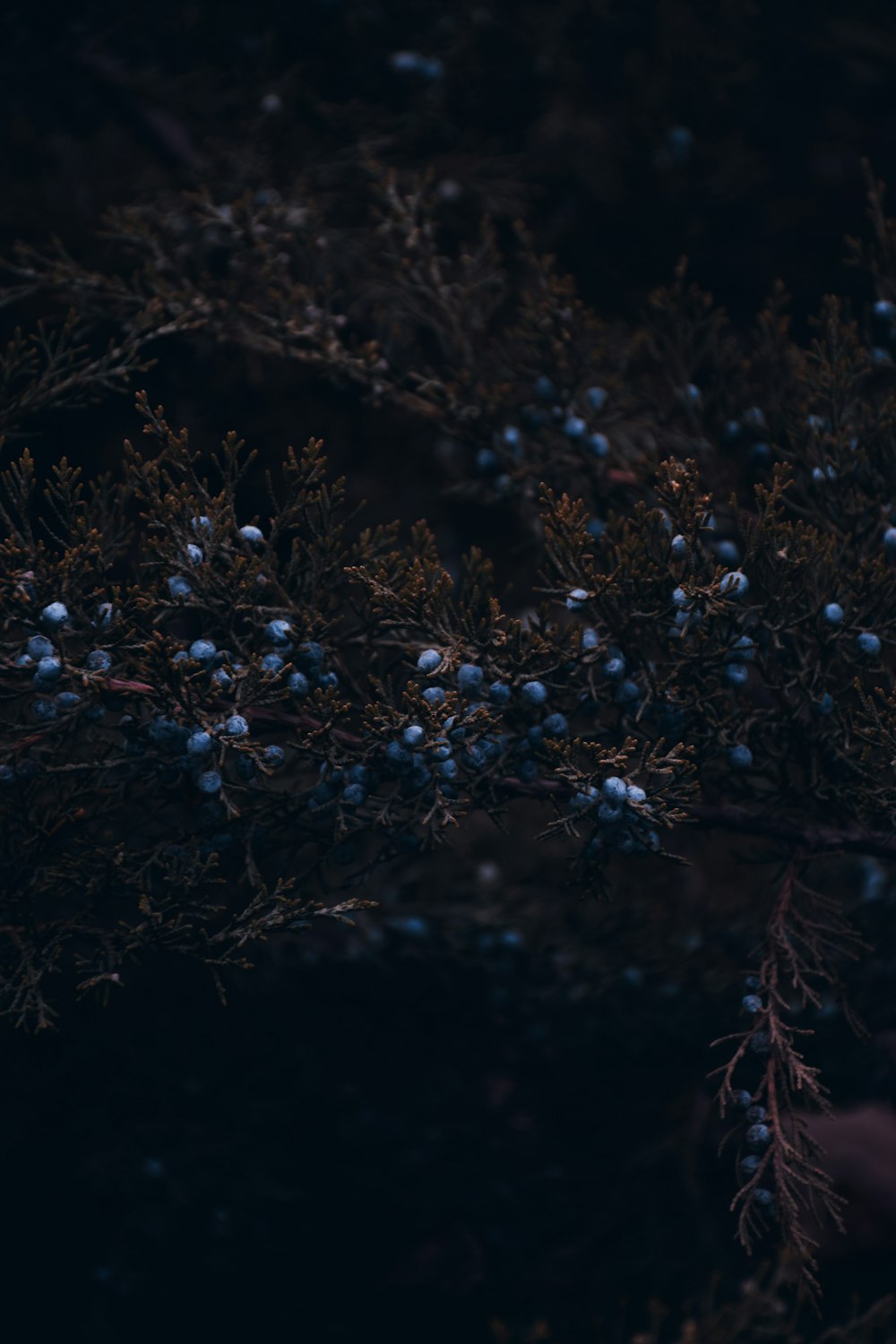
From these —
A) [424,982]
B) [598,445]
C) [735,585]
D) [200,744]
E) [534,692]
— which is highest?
[735,585]

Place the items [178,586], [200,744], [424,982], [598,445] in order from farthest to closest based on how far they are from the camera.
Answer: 1. [424,982]
2. [598,445]
3. [178,586]
4. [200,744]

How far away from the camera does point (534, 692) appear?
2.01m

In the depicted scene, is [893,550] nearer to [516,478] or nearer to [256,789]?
[516,478]

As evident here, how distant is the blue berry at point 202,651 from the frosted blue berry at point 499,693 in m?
0.50

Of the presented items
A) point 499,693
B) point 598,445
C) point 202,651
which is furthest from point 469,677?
point 598,445

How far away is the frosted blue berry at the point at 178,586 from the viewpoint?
1.95 metres

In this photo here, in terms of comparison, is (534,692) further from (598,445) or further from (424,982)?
(424,982)

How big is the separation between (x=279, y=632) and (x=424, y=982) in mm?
1558

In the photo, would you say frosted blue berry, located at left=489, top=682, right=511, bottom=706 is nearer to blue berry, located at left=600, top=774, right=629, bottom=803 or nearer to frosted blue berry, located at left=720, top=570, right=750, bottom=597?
blue berry, located at left=600, top=774, right=629, bottom=803

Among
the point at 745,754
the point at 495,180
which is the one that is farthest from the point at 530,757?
the point at 495,180

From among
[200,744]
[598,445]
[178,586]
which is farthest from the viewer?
[598,445]

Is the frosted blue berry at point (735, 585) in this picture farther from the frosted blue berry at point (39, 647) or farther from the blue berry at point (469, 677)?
the frosted blue berry at point (39, 647)

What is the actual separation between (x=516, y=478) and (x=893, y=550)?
2.80ft

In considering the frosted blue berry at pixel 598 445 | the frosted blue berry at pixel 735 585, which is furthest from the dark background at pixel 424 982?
the frosted blue berry at pixel 735 585
